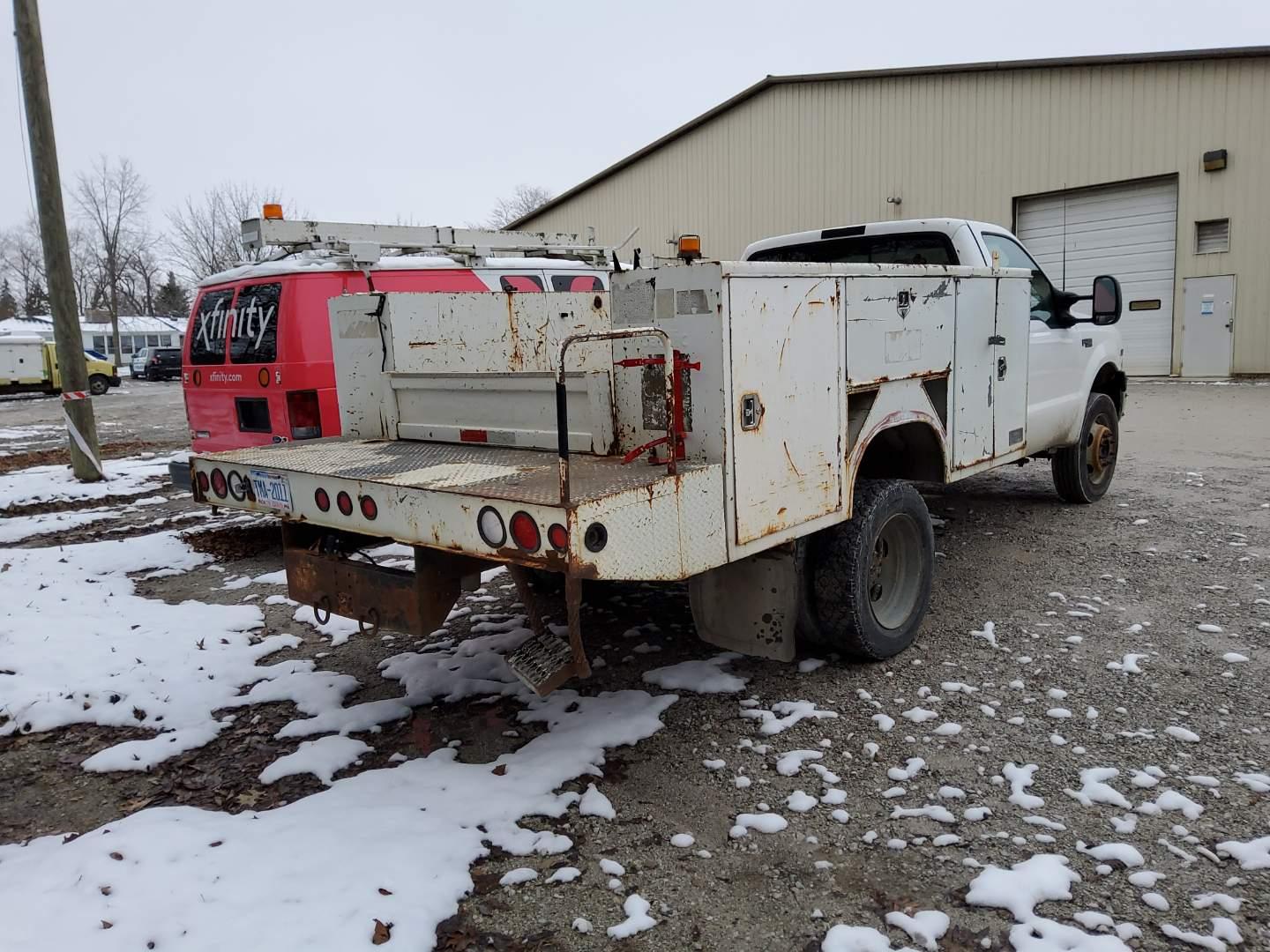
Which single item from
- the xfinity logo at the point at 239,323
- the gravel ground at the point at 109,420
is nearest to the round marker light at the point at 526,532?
the xfinity logo at the point at 239,323

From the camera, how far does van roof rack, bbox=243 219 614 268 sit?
6.99 m

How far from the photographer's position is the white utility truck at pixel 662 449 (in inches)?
123

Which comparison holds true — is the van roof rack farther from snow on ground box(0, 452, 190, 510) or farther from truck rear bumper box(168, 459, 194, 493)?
snow on ground box(0, 452, 190, 510)

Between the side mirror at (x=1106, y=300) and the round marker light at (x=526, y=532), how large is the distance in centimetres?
462

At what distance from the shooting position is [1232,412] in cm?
1321

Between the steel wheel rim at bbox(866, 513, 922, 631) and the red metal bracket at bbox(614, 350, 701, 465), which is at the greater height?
the red metal bracket at bbox(614, 350, 701, 465)

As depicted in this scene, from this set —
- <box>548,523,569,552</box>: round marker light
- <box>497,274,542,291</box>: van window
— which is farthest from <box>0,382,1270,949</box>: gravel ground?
<box>497,274,542,291</box>: van window

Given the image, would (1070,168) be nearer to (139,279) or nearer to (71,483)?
(71,483)

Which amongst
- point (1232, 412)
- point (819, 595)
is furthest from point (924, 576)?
point (1232, 412)

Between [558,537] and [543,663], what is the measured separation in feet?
2.21

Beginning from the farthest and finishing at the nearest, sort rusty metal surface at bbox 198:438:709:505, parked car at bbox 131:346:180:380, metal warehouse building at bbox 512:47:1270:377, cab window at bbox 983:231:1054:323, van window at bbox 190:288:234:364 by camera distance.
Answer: parked car at bbox 131:346:180:380 < metal warehouse building at bbox 512:47:1270:377 < van window at bbox 190:288:234:364 < cab window at bbox 983:231:1054:323 < rusty metal surface at bbox 198:438:709:505

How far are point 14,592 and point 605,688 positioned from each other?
415 centimetres

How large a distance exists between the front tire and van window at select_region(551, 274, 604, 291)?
4052 mm

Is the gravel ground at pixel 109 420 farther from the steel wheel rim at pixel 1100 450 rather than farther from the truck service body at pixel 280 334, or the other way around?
the steel wheel rim at pixel 1100 450
